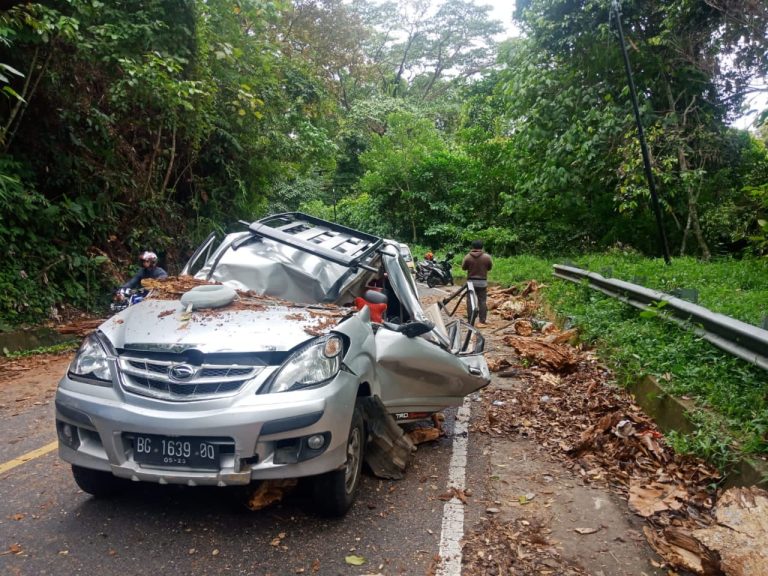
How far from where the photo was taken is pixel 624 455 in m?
4.29

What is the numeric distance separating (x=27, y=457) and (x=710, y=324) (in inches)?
222

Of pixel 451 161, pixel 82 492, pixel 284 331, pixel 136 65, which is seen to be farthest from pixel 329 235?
pixel 451 161

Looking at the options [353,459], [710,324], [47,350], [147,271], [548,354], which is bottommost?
[47,350]

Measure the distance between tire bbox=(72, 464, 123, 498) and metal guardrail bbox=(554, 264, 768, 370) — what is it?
4.36 metres

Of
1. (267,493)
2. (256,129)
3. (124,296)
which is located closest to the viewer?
(267,493)

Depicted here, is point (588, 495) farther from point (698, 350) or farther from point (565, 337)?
point (565, 337)

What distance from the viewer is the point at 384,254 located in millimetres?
5039

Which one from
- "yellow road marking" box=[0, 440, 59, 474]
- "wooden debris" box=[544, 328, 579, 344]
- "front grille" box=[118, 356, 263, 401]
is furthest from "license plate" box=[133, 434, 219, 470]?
"wooden debris" box=[544, 328, 579, 344]

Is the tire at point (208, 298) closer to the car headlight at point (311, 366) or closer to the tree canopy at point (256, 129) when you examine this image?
the car headlight at point (311, 366)

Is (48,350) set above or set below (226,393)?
below

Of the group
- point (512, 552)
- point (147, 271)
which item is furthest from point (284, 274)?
Answer: point (147, 271)

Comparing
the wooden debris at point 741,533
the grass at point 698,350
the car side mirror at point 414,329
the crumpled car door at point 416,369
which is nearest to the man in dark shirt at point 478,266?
the grass at point 698,350

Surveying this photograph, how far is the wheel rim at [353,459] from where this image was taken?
3.33m

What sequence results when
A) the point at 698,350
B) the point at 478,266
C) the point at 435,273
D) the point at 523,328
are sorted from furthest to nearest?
the point at 435,273 → the point at 478,266 → the point at 523,328 → the point at 698,350
